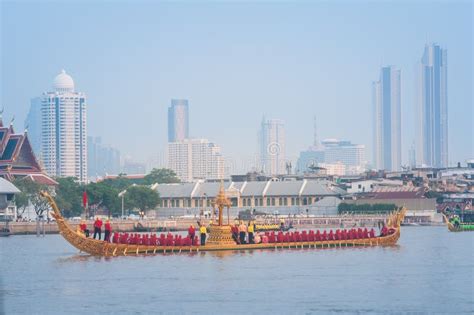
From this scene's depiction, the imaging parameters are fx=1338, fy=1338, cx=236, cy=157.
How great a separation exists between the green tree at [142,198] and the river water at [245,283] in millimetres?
78070

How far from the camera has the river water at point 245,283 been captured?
42.6 metres

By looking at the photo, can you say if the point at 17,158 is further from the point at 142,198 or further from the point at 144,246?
the point at 144,246

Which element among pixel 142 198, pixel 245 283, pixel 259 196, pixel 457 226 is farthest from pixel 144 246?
pixel 259 196

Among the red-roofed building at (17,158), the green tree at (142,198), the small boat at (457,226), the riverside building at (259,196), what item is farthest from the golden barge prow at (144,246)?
the riverside building at (259,196)

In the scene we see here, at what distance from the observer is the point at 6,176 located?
139125 mm

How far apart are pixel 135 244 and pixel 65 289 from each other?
1520cm

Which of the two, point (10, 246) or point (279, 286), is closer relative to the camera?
point (279, 286)

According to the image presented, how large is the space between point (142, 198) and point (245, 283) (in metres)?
101

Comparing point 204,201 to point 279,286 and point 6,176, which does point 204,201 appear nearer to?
point 6,176

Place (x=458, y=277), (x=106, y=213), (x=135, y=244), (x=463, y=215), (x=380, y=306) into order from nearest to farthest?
(x=380, y=306) → (x=458, y=277) → (x=135, y=244) → (x=463, y=215) → (x=106, y=213)

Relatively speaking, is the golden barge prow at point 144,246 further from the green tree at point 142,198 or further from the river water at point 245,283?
the green tree at point 142,198

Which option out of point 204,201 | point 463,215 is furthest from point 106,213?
point 463,215

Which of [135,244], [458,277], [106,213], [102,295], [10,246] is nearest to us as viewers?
[102,295]

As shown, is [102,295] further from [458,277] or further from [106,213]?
[106,213]
